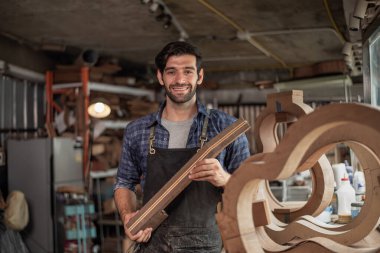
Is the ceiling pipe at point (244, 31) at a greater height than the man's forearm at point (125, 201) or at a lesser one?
greater

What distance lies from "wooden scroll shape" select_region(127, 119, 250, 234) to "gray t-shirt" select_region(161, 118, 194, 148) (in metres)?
0.57

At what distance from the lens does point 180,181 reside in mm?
1765

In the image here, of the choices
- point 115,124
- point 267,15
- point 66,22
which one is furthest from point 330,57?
point 66,22

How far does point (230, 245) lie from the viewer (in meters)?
1.13

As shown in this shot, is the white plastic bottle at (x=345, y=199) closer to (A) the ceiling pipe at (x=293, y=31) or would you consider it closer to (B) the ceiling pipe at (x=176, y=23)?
(B) the ceiling pipe at (x=176, y=23)

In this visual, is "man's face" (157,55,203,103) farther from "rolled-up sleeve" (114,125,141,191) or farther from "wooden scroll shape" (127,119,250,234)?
"wooden scroll shape" (127,119,250,234)

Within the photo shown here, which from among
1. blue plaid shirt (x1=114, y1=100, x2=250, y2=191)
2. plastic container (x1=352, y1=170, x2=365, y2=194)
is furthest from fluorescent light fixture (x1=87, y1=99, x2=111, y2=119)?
plastic container (x1=352, y1=170, x2=365, y2=194)

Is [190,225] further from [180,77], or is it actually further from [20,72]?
[20,72]

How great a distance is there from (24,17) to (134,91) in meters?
3.26

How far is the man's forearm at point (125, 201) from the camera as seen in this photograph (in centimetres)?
241

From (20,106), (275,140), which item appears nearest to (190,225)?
(275,140)

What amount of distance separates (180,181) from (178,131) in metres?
0.80

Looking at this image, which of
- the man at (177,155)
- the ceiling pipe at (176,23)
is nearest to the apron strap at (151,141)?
the man at (177,155)

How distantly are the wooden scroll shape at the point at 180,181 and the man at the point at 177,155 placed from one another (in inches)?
13.5
